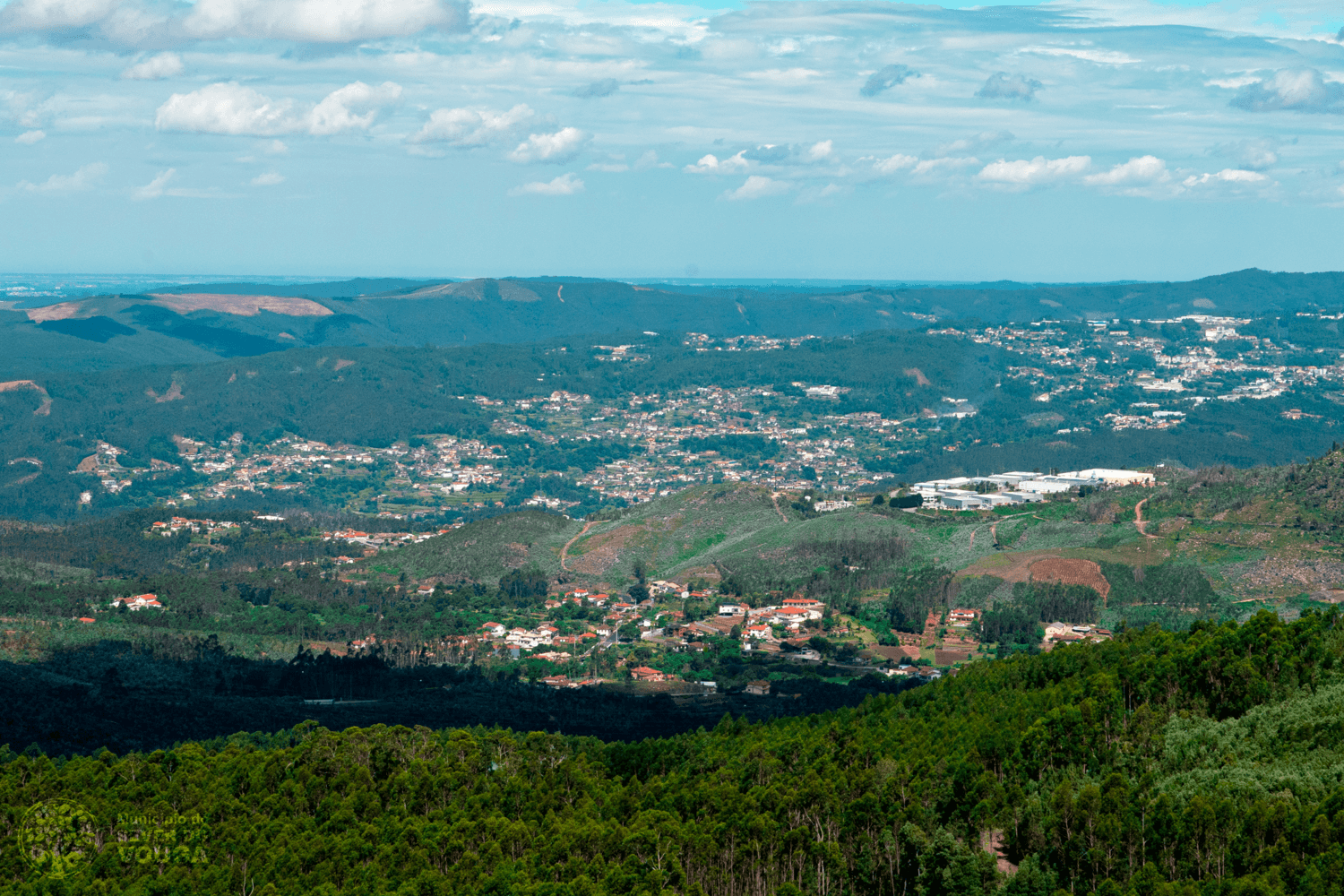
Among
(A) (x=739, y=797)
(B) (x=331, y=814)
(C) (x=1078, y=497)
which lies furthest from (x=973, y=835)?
(C) (x=1078, y=497)

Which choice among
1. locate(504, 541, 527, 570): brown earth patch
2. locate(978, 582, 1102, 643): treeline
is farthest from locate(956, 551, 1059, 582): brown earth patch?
locate(504, 541, 527, 570): brown earth patch

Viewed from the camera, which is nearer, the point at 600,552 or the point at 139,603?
the point at 139,603

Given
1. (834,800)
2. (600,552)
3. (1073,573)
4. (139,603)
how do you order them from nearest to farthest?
(834,800) < (1073,573) < (139,603) < (600,552)

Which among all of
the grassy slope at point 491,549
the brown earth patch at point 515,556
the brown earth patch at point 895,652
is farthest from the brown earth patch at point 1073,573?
the brown earth patch at point 515,556

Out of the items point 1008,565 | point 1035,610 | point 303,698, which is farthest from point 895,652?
point 303,698

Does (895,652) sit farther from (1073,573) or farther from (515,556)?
(515,556)

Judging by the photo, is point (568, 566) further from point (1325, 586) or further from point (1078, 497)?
point (1325, 586)
